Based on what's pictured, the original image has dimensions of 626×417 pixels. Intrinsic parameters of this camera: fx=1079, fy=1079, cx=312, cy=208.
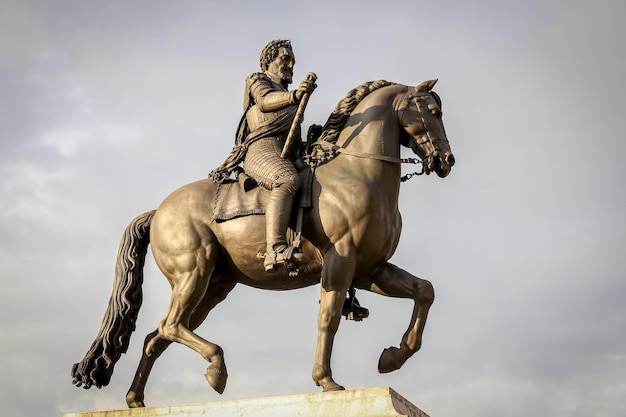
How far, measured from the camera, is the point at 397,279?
426 inches

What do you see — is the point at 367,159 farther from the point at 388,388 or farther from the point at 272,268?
the point at 388,388

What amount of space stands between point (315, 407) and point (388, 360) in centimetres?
113

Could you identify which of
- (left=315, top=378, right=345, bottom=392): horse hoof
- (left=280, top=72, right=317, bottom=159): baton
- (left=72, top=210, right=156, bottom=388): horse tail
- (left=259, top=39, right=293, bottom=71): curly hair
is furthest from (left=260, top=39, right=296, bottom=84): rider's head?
(left=315, top=378, right=345, bottom=392): horse hoof

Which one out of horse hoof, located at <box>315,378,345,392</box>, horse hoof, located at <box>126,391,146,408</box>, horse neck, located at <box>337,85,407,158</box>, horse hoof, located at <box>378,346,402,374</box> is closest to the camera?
horse hoof, located at <box>315,378,345,392</box>

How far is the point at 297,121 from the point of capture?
35.3ft

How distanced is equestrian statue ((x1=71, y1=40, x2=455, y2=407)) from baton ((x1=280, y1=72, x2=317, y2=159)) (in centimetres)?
1

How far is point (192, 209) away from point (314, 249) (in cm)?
138

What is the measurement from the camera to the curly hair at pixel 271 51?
11.6 metres

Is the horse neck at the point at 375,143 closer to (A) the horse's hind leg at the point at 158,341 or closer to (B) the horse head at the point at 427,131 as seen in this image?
(B) the horse head at the point at 427,131

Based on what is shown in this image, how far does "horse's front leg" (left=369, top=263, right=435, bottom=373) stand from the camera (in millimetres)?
10508

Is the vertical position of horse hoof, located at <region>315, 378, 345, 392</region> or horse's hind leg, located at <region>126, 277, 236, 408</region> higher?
horse's hind leg, located at <region>126, 277, 236, 408</region>

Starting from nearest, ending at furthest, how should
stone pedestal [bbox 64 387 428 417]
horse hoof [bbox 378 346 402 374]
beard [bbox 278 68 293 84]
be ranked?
stone pedestal [bbox 64 387 428 417], horse hoof [bbox 378 346 402 374], beard [bbox 278 68 293 84]

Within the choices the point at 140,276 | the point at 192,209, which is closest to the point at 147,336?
the point at 140,276

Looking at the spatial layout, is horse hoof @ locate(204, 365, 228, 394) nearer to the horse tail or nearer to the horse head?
the horse tail
